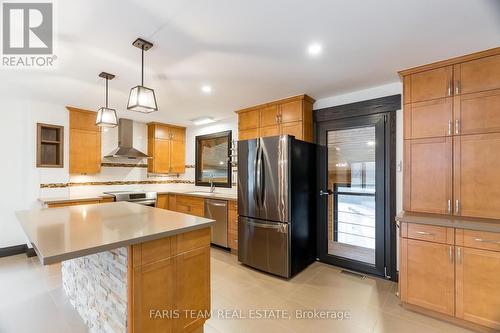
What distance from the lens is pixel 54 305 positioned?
95.0 inches

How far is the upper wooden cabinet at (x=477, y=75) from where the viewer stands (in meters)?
2.15

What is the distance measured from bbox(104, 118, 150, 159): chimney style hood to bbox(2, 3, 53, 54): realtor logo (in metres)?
2.36

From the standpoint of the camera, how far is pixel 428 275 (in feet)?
7.30

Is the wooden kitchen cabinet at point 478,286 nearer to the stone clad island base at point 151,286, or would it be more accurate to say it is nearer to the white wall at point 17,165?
the stone clad island base at point 151,286

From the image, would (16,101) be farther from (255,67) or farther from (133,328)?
(133,328)

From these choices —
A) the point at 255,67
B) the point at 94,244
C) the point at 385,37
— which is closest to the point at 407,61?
the point at 385,37

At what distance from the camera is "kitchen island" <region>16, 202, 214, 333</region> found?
4.68ft

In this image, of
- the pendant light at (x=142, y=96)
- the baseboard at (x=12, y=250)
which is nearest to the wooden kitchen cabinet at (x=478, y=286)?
the pendant light at (x=142, y=96)

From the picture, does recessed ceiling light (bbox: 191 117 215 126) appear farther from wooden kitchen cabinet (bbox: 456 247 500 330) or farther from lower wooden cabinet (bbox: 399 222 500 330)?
wooden kitchen cabinet (bbox: 456 247 500 330)

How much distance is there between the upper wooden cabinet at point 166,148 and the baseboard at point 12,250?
2.36m

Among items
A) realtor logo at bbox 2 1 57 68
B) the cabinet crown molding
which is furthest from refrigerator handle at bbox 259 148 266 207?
realtor logo at bbox 2 1 57 68

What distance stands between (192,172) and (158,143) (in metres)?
1.01

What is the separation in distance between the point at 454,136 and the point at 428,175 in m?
0.44

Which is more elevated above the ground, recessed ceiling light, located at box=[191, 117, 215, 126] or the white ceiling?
the white ceiling
